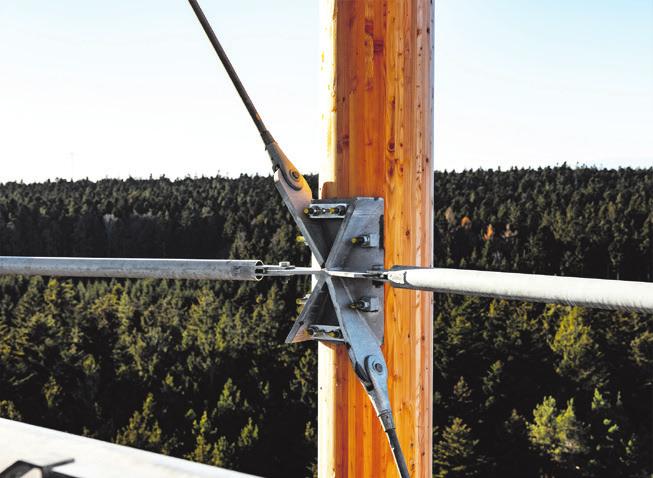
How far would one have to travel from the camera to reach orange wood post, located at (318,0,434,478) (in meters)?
1.88

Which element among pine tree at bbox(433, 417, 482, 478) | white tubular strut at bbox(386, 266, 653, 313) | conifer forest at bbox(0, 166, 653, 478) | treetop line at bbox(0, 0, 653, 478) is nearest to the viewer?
white tubular strut at bbox(386, 266, 653, 313)

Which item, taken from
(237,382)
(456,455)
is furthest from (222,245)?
(456,455)

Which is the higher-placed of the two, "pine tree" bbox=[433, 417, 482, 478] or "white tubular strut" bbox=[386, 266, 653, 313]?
"white tubular strut" bbox=[386, 266, 653, 313]

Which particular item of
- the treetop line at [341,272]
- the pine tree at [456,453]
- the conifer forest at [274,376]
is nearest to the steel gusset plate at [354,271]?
the treetop line at [341,272]

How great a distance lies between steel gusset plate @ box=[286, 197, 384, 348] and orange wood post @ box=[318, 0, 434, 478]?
30 mm

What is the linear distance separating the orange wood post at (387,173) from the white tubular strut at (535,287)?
8.0 inches

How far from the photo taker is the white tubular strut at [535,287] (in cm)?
132

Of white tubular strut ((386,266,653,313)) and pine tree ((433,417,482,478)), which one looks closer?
white tubular strut ((386,266,653,313))

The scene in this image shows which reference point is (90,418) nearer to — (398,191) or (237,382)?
(237,382)

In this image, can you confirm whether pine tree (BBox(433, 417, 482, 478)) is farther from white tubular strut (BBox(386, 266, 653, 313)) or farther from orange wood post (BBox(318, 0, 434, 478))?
white tubular strut (BBox(386, 266, 653, 313))

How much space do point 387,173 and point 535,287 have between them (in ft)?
1.69

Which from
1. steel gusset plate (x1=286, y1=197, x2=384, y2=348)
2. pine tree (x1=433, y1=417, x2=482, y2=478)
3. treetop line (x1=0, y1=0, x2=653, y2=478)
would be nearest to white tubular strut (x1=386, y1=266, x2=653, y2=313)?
treetop line (x1=0, y1=0, x2=653, y2=478)

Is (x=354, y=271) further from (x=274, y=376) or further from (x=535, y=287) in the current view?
(x=274, y=376)

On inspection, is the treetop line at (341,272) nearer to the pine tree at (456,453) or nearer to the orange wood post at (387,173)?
the orange wood post at (387,173)
